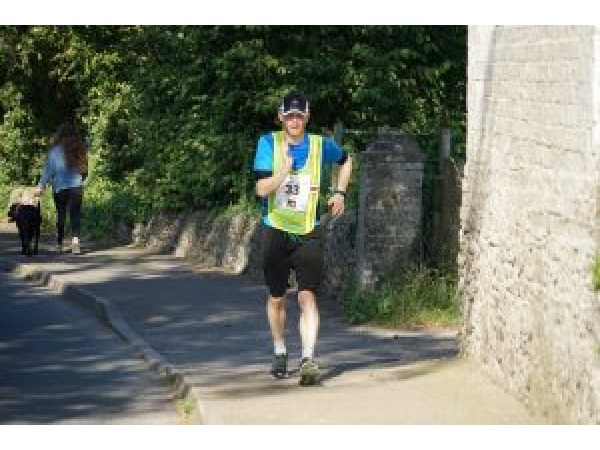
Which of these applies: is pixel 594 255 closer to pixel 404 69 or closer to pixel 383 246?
pixel 383 246

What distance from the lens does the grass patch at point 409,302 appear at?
47.9 feet

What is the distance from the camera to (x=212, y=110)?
69.8ft

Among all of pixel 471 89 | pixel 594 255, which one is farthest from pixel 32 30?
pixel 594 255

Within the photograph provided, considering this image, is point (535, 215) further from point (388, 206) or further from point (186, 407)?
point (388, 206)

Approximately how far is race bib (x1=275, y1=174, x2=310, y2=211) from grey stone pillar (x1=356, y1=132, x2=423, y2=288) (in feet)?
15.7

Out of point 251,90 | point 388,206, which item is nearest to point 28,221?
point 251,90

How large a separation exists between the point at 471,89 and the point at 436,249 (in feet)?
13.8

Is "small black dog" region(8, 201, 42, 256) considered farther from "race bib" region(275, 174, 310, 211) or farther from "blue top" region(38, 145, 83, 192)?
"race bib" region(275, 174, 310, 211)

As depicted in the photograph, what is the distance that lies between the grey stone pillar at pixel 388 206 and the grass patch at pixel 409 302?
0.21m

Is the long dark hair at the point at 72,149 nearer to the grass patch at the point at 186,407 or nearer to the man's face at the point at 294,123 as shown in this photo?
the grass patch at the point at 186,407

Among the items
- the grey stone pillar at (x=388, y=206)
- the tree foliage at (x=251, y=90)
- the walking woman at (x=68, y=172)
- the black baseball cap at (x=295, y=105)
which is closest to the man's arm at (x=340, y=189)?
the black baseball cap at (x=295, y=105)

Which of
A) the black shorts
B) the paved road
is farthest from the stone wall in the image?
the black shorts

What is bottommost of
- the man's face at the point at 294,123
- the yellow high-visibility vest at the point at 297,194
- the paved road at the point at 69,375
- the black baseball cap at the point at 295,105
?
the paved road at the point at 69,375

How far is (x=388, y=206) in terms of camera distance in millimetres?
15562
